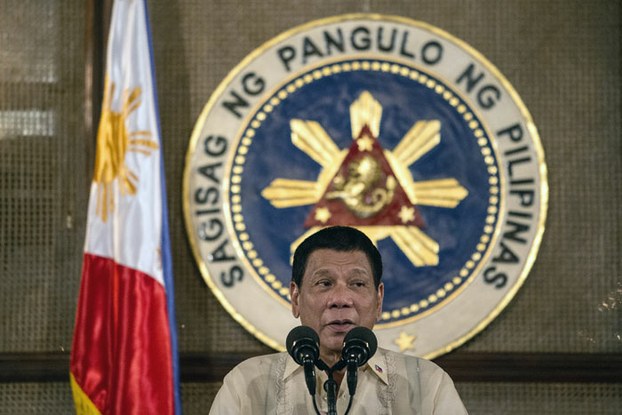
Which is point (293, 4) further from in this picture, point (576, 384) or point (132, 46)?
point (576, 384)

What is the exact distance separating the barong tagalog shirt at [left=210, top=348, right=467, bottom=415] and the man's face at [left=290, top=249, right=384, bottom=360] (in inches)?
4.5

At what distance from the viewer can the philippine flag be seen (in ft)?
12.2

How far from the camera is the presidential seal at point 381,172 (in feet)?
13.6

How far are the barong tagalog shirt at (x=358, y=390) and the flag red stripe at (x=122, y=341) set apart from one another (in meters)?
1.25

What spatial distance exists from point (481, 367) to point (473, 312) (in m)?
0.23

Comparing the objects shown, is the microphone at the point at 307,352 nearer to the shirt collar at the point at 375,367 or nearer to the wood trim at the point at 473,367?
the shirt collar at the point at 375,367

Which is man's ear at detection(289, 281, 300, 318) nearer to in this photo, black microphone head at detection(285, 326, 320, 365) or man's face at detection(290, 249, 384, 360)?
man's face at detection(290, 249, 384, 360)

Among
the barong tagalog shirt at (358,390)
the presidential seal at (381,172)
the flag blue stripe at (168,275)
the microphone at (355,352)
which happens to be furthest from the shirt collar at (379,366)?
the presidential seal at (381,172)

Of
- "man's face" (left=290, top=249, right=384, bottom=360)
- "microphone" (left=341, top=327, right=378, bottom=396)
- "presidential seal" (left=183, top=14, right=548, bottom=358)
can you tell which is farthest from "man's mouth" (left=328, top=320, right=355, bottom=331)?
"presidential seal" (left=183, top=14, right=548, bottom=358)

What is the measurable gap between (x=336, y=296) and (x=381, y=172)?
1.79 m

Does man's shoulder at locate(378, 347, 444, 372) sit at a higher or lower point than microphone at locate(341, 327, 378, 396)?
lower

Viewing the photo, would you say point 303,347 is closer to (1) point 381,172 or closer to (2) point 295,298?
(2) point 295,298

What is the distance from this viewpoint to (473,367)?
4109mm

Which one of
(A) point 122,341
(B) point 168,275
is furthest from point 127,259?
(A) point 122,341
